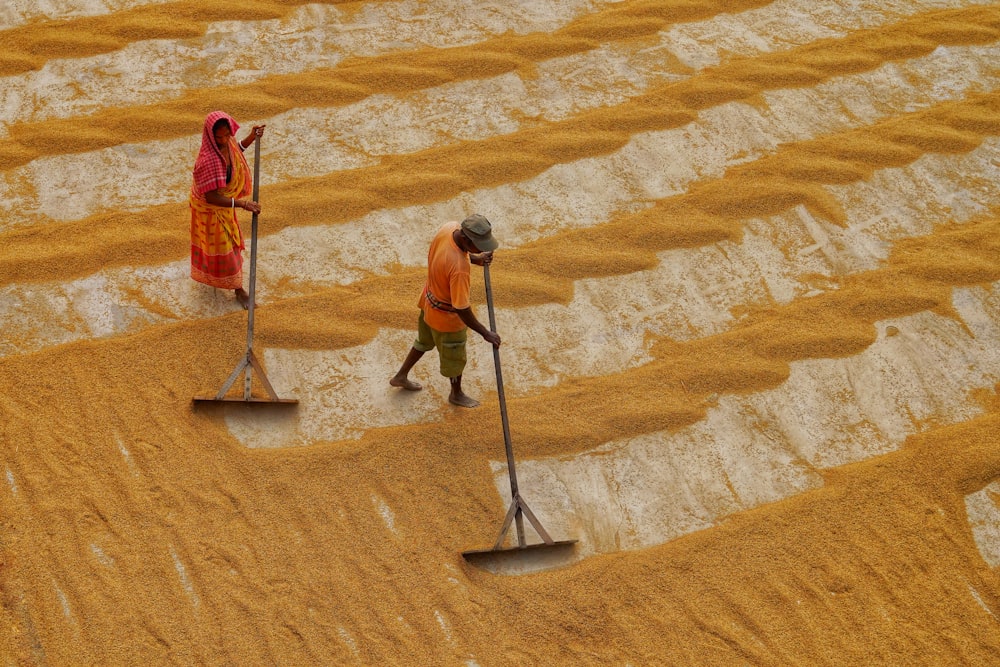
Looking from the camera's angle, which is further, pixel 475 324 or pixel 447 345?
pixel 447 345

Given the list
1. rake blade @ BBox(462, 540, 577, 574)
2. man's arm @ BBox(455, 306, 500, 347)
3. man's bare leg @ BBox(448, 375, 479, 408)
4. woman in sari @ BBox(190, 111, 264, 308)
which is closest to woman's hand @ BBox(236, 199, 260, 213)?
woman in sari @ BBox(190, 111, 264, 308)

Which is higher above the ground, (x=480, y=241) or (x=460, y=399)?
(x=480, y=241)

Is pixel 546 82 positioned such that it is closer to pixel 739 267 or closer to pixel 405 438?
pixel 739 267

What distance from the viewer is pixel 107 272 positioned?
16.2ft

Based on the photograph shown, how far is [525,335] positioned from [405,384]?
0.76m

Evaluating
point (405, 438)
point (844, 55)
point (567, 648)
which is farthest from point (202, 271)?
point (844, 55)

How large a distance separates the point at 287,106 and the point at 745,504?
3.83m

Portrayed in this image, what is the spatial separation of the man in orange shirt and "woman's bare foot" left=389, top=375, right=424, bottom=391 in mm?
16

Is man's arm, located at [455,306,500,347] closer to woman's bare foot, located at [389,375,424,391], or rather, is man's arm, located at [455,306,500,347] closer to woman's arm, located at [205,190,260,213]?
woman's bare foot, located at [389,375,424,391]

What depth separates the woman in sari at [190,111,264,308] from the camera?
14.3 ft

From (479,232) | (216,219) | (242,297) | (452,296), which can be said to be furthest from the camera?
(242,297)

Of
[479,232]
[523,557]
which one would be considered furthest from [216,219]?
[523,557]

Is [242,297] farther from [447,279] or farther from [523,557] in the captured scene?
[523,557]

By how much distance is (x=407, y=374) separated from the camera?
461cm
